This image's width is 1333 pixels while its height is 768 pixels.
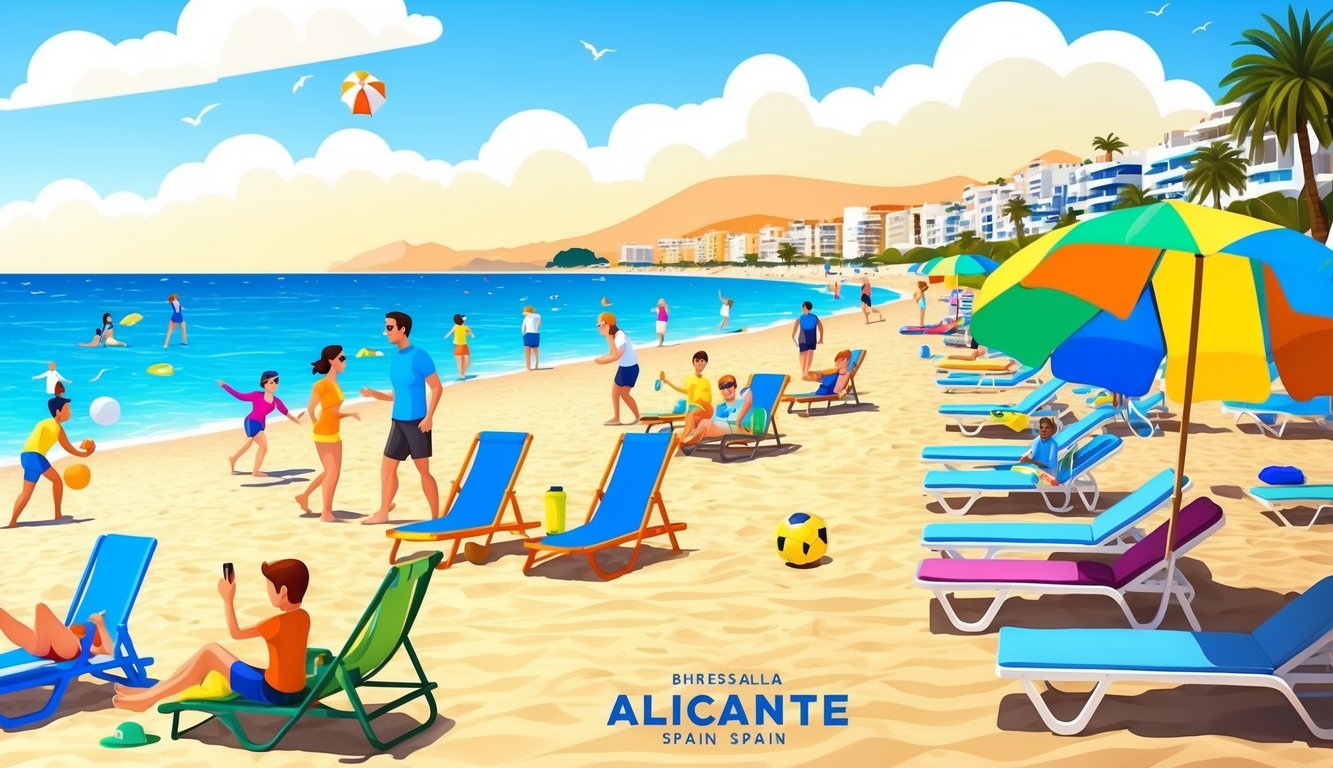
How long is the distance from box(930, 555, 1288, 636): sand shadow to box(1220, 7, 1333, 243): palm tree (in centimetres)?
3293

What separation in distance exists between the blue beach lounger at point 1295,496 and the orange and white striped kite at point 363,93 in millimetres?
12319

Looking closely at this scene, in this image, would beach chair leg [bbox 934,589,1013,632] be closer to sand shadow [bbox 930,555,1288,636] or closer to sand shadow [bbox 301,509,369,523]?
sand shadow [bbox 930,555,1288,636]

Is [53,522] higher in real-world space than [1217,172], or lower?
lower

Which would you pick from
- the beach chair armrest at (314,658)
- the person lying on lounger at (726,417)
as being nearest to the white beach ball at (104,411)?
the person lying on lounger at (726,417)

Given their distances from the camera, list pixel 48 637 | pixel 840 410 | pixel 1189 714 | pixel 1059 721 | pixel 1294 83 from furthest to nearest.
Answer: pixel 1294 83
pixel 840 410
pixel 48 637
pixel 1189 714
pixel 1059 721

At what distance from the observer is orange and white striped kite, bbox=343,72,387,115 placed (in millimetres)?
15469

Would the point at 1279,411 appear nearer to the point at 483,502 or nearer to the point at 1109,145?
the point at 483,502

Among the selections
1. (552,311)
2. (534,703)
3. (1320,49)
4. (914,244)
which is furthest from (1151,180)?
(534,703)

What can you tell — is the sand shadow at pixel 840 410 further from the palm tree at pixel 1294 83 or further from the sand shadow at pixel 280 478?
the palm tree at pixel 1294 83

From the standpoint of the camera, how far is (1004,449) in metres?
9.83

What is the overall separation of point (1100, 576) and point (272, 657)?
4.38 metres

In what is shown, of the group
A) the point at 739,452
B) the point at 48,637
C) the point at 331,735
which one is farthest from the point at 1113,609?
the point at 739,452

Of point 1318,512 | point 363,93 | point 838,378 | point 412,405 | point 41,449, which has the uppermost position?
point 363,93

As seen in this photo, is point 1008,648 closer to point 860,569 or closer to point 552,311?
point 860,569
